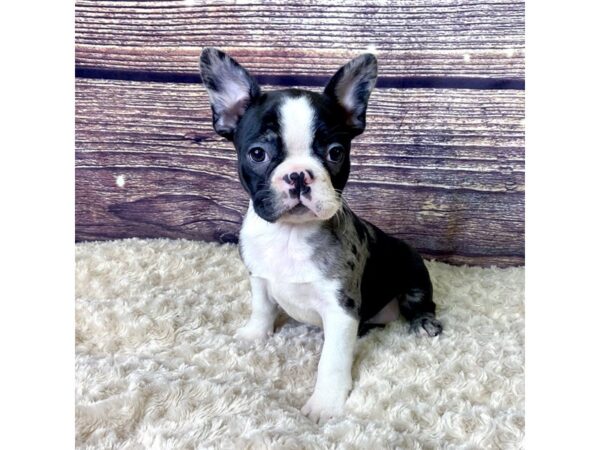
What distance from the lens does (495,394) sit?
1.64m

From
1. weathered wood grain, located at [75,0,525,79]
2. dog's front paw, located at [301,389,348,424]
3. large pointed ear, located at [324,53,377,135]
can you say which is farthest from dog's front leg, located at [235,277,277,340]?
weathered wood grain, located at [75,0,525,79]

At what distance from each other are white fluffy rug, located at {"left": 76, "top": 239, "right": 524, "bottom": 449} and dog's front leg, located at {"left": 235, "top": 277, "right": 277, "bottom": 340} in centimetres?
7

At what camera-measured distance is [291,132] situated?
160 centimetres

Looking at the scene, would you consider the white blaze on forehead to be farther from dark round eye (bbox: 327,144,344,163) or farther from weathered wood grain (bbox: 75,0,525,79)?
weathered wood grain (bbox: 75,0,525,79)

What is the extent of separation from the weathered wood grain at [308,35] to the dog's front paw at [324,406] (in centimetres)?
170

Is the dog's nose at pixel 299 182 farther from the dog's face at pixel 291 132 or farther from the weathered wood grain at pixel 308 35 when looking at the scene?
the weathered wood grain at pixel 308 35

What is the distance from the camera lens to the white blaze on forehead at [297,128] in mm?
1597

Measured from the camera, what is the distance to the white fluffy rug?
138cm

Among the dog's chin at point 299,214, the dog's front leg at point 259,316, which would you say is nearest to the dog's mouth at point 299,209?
the dog's chin at point 299,214

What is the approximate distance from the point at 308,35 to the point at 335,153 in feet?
4.19
